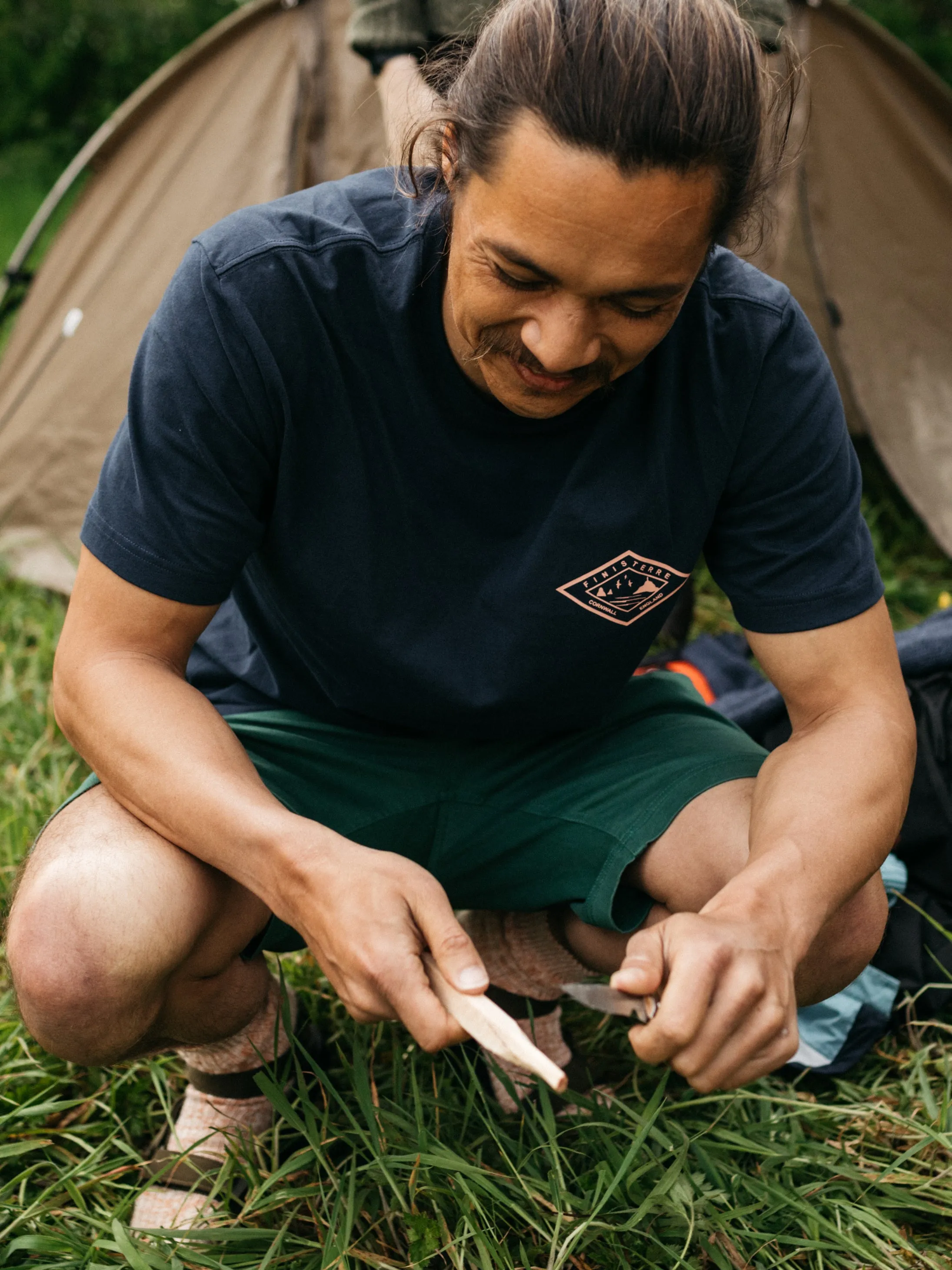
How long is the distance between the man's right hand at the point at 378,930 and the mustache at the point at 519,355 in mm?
499

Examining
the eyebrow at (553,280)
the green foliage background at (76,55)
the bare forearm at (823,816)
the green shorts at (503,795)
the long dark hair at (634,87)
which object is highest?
the long dark hair at (634,87)

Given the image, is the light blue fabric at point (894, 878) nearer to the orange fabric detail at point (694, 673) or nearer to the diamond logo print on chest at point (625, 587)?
the orange fabric detail at point (694, 673)

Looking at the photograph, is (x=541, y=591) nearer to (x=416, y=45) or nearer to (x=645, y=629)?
(x=645, y=629)

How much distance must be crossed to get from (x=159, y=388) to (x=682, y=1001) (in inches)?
31.0

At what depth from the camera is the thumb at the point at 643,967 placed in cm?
106

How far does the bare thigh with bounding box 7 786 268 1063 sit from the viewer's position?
122 centimetres

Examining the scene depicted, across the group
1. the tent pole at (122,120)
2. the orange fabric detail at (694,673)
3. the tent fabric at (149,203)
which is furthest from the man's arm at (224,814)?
the tent pole at (122,120)

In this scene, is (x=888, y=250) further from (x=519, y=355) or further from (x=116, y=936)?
(x=116, y=936)

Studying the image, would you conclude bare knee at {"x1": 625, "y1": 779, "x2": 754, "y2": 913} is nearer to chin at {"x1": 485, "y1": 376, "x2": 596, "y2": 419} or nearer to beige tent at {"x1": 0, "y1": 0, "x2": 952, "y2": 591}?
chin at {"x1": 485, "y1": 376, "x2": 596, "y2": 419}

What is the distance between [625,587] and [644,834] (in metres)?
0.30

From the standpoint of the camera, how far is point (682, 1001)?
3.44ft

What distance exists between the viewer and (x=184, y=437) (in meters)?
1.27

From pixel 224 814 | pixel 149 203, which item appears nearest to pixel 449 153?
pixel 224 814

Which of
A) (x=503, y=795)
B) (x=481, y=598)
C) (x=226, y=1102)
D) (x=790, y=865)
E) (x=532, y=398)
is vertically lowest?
(x=226, y=1102)
